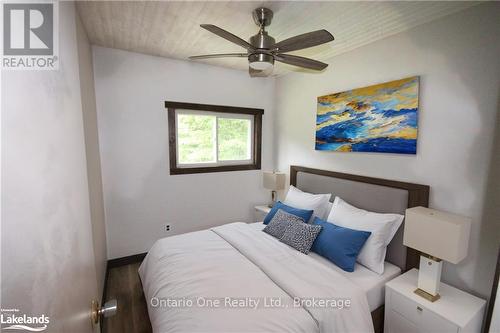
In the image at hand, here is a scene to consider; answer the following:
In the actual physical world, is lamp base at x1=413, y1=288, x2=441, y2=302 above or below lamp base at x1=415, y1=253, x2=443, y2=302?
below

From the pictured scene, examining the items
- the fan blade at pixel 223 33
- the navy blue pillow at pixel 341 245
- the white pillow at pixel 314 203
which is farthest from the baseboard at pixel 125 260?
the fan blade at pixel 223 33

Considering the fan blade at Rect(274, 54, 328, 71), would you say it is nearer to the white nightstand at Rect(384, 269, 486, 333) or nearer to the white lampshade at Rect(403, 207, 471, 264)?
the white lampshade at Rect(403, 207, 471, 264)

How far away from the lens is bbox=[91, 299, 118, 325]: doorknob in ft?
2.92

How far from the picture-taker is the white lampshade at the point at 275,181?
11.2 ft

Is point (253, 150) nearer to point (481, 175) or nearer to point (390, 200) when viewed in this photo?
point (390, 200)

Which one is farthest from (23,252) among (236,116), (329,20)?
(236,116)

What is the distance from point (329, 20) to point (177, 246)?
2.41 metres

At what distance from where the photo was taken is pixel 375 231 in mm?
2078

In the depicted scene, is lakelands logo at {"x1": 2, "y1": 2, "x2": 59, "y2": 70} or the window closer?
lakelands logo at {"x1": 2, "y1": 2, "x2": 59, "y2": 70}

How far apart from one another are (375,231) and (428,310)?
63cm

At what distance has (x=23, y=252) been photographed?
42 cm

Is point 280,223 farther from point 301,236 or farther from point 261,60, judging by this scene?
point 261,60

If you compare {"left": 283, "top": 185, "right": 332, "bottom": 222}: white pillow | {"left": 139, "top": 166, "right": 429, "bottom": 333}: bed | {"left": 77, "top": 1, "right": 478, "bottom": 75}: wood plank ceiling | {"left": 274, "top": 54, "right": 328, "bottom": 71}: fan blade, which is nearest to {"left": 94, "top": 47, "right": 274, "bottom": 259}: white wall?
{"left": 77, "top": 1, "right": 478, "bottom": 75}: wood plank ceiling

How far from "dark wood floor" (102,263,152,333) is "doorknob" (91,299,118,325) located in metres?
1.37
